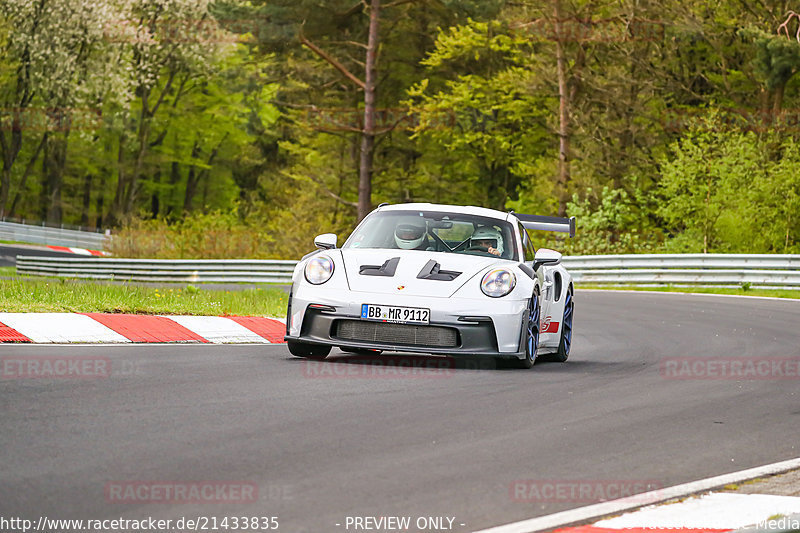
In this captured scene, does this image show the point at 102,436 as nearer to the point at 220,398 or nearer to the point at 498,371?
the point at 220,398

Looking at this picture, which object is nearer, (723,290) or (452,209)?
(452,209)

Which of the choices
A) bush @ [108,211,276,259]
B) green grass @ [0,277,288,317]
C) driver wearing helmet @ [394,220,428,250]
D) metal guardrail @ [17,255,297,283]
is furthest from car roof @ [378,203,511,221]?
bush @ [108,211,276,259]

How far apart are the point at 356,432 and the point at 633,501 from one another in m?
1.76

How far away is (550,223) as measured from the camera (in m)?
11.6

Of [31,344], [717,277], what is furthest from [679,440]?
[717,277]

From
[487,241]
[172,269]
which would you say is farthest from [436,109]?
[487,241]

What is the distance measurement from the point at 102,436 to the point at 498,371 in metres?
4.38

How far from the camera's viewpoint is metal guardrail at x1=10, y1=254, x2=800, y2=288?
25.1 m

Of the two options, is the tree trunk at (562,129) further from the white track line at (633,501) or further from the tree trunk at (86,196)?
the tree trunk at (86,196)

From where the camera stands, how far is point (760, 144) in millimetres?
33156

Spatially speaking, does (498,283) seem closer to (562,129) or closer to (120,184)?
(562,129)

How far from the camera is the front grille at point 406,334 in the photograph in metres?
9.03

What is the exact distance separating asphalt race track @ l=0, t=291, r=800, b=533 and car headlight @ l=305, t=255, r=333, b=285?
697 millimetres

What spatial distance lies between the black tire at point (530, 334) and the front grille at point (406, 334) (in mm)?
655
